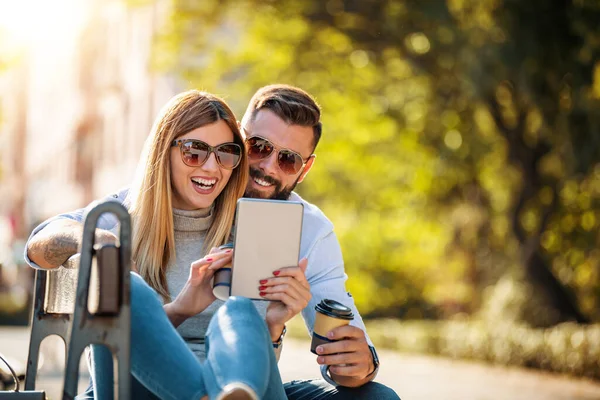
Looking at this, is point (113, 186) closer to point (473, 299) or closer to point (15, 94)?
point (473, 299)

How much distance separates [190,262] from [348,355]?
89 centimetres

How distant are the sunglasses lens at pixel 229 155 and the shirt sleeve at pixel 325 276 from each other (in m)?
0.50

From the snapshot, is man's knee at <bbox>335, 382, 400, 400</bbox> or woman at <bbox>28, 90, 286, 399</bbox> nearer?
woman at <bbox>28, 90, 286, 399</bbox>

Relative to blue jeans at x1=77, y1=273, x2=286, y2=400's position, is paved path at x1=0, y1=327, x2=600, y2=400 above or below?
below

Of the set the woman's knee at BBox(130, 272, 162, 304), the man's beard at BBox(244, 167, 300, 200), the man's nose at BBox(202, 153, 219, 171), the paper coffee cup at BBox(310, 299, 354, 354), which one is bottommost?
the paper coffee cup at BBox(310, 299, 354, 354)

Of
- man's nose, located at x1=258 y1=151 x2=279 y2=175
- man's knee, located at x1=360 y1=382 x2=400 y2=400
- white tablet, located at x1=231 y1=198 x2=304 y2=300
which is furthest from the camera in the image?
man's nose, located at x1=258 y1=151 x2=279 y2=175

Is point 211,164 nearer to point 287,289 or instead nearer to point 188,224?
point 188,224

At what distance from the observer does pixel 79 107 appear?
136 ft

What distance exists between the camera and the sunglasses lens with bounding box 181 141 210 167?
391 centimetres

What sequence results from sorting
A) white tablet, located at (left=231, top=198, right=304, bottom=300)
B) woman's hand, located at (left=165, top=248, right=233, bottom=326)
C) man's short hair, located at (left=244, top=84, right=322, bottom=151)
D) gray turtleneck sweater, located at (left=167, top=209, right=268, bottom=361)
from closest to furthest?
white tablet, located at (left=231, top=198, right=304, bottom=300) < woman's hand, located at (left=165, top=248, right=233, bottom=326) < gray turtleneck sweater, located at (left=167, top=209, right=268, bottom=361) < man's short hair, located at (left=244, top=84, right=322, bottom=151)

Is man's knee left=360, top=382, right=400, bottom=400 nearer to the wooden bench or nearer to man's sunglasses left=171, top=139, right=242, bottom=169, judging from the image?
man's sunglasses left=171, top=139, right=242, bottom=169

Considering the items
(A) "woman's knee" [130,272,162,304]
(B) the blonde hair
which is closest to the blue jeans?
(A) "woman's knee" [130,272,162,304]

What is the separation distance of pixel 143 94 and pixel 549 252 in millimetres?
15262

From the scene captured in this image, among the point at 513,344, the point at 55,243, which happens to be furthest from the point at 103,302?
the point at 513,344
